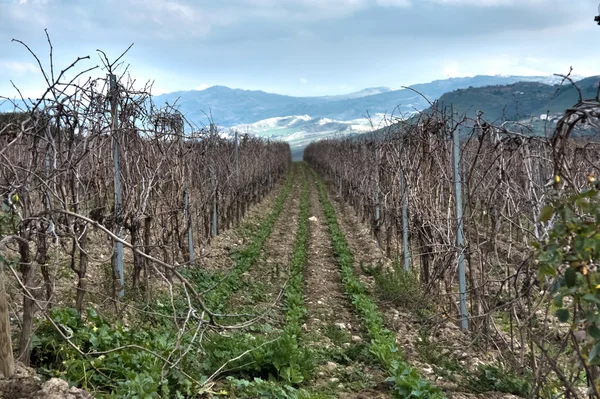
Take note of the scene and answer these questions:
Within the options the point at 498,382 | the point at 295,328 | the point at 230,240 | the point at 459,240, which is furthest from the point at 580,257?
the point at 230,240

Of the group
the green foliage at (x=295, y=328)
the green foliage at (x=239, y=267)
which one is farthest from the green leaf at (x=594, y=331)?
the green foliage at (x=295, y=328)

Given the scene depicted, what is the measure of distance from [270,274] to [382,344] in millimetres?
3942

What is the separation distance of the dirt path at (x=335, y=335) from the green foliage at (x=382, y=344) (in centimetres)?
13

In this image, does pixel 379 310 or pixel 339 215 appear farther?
pixel 339 215

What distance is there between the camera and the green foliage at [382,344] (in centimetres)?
335

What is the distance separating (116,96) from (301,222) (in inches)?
354

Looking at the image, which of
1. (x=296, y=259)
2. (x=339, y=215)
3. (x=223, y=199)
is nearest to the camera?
(x=296, y=259)

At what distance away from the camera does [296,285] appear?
7.20m

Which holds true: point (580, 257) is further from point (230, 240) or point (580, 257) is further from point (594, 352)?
point (230, 240)

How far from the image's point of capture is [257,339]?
4145 millimetres

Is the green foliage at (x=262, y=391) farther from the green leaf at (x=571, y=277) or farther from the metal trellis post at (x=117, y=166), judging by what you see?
the metal trellis post at (x=117, y=166)

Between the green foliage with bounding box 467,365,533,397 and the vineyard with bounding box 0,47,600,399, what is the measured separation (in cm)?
2

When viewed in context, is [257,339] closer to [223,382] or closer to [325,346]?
[223,382]

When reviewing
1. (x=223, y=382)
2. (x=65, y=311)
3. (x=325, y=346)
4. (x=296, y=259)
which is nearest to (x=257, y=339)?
(x=223, y=382)
